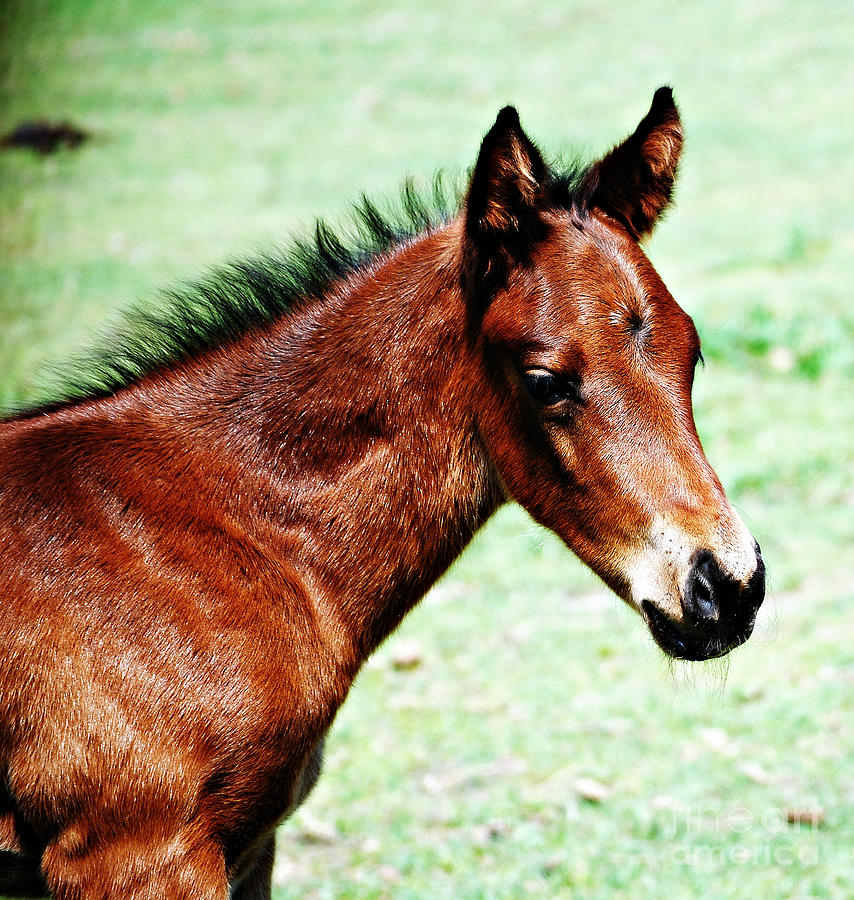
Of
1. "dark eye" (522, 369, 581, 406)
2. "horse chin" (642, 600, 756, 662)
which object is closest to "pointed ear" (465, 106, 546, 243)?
"dark eye" (522, 369, 581, 406)

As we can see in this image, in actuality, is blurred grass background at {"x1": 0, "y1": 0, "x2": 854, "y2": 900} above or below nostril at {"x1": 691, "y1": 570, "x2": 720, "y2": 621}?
below

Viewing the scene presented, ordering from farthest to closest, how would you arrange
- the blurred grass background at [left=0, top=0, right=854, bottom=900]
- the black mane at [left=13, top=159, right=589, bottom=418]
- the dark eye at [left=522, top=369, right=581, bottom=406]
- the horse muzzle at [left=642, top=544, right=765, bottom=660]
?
1. the blurred grass background at [left=0, top=0, right=854, bottom=900]
2. the black mane at [left=13, top=159, right=589, bottom=418]
3. the dark eye at [left=522, top=369, right=581, bottom=406]
4. the horse muzzle at [left=642, top=544, right=765, bottom=660]

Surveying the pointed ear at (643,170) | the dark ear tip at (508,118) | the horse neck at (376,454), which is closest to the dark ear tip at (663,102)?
the pointed ear at (643,170)

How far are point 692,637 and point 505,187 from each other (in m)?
1.17

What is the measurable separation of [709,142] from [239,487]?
41.1 ft

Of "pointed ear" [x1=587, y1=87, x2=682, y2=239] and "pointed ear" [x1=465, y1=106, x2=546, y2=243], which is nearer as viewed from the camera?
"pointed ear" [x1=465, y1=106, x2=546, y2=243]

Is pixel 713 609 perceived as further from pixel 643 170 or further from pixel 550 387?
pixel 643 170

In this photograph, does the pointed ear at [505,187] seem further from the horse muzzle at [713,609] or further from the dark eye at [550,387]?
the horse muzzle at [713,609]

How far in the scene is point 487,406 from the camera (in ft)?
9.62

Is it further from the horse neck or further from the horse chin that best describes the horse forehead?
the horse chin

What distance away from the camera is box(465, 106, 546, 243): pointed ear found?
109 inches

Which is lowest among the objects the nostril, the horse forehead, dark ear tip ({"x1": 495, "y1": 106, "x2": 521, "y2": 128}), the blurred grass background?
the blurred grass background

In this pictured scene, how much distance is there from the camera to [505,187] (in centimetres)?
283

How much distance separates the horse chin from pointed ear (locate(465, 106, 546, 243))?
0.98 m
